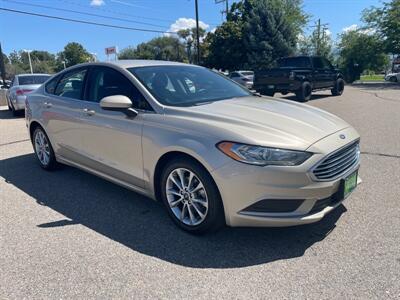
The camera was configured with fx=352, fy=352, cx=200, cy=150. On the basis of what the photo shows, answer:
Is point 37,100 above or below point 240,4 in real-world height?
below

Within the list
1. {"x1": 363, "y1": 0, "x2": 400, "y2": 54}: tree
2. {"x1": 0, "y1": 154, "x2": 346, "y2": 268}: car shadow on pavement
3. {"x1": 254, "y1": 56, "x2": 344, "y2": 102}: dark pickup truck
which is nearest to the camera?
{"x1": 0, "y1": 154, "x2": 346, "y2": 268}: car shadow on pavement

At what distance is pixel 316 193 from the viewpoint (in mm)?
2838

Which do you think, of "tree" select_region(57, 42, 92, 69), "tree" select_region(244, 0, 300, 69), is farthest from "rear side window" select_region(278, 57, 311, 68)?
"tree" select_region(57, 42, 92, 69)

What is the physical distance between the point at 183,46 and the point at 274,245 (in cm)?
8262

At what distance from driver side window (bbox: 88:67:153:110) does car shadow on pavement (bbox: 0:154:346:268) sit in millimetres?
1176

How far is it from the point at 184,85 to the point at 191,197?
140 centimetres

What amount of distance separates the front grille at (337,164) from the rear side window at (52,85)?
394 cm

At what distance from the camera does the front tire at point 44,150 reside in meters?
5.22

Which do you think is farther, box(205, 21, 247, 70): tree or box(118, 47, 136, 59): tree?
box(118, 47, 136, 59): tree

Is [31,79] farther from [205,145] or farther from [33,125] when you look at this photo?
[205,145]

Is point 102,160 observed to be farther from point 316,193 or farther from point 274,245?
point 316,193

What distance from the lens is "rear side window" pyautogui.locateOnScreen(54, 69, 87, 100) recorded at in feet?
14.7

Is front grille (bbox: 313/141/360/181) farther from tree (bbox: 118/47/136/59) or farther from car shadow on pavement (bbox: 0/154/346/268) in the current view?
tree (bbox: 118/47/136/59)

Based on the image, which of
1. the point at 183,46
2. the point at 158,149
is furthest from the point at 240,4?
the point at 183,46
